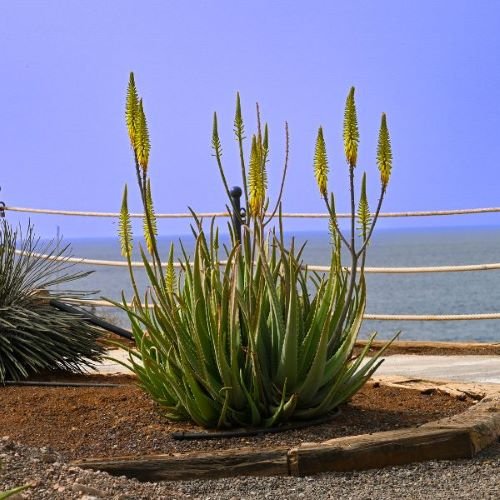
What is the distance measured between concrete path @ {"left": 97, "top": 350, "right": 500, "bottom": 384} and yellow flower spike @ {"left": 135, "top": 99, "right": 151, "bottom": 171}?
2790mm

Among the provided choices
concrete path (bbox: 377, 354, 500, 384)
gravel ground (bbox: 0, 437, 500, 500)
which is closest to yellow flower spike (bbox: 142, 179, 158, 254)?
gravel ground (bbox: 0, 437, 500, 500)

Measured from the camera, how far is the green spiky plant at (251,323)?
4.46 metres

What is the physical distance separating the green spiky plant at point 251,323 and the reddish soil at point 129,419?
0.13 m

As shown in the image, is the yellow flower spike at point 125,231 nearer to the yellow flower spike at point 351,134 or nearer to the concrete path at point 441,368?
the yellow flower spike at point 351,134

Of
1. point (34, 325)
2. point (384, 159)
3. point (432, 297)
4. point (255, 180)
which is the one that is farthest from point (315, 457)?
point (432, 297)

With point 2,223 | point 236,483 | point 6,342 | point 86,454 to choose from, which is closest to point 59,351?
point 6,342

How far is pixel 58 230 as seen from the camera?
7.17 meters

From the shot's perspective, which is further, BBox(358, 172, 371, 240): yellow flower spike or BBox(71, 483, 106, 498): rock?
BBox(358, 172, 371, 240): yellow flower spike

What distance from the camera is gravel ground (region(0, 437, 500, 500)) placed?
12.7 ft

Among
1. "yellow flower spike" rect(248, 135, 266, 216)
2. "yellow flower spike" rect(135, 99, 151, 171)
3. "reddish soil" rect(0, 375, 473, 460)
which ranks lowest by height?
"reddish soil" rect(0, 375, 473, 460)

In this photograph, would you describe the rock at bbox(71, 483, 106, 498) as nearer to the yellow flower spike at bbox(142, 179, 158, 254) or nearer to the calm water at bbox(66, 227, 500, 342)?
the yellow flower spike at bbox(142, 179, 158, 254)

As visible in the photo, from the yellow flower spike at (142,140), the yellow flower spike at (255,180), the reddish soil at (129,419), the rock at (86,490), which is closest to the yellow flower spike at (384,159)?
the yellow flower spike at (255,180)

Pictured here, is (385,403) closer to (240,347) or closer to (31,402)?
(240,347)

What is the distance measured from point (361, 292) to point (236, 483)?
1121mm
